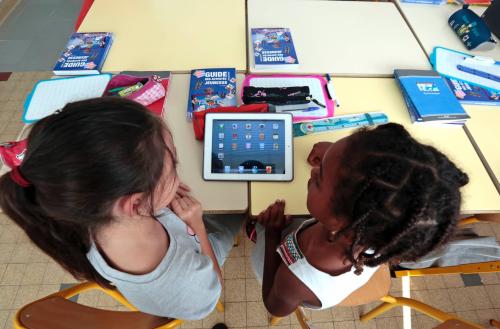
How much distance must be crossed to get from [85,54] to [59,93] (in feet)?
0.71

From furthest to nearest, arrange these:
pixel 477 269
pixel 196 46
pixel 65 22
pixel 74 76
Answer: pixel 65 22 < pixel 196 46 < pixel 74 76 < pixel 477 269

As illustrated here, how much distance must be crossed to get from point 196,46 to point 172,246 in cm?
89

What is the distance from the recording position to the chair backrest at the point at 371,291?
37.6 inches

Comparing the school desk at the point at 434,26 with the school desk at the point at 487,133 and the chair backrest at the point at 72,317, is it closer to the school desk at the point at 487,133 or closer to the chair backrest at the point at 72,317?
the school desk at the point at 487,133

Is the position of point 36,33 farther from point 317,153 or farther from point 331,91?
point 317,153

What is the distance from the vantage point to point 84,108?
1.80 ft

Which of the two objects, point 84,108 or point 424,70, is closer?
point 84,108

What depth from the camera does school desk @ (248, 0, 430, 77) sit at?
1.28m

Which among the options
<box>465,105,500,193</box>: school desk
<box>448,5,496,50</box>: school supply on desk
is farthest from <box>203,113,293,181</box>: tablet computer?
<box>448,5,496,50</box>: school supply on desk

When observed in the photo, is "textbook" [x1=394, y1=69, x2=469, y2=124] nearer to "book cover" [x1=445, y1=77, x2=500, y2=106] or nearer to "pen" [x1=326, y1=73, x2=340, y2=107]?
"book cover" [x1=445, y1=77, x2=500, y2=106]

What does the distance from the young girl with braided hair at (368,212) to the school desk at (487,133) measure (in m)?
0.47

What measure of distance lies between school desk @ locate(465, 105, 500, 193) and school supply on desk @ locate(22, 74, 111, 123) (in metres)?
1.31

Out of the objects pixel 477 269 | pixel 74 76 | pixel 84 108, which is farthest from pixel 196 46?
pixel 477 269

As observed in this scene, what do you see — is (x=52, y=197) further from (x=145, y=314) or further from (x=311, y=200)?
(x=311, y=200)
